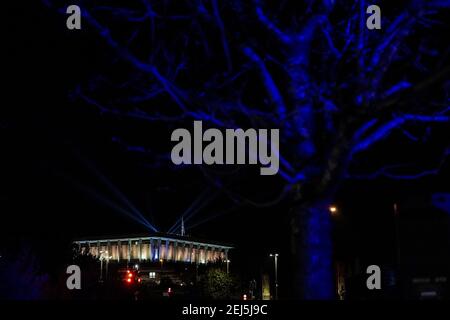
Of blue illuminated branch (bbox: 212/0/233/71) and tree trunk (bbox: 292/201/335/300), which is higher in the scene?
blue illuminated branch (bbox: 212/0/233/71)

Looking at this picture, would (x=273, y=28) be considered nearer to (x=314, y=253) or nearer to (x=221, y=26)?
(x=221, y=26)

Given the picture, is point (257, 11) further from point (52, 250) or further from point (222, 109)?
point (52, 250)

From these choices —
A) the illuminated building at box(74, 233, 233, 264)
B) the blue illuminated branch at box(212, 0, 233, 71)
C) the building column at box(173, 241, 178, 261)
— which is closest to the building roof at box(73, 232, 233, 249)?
the illuminated building at box(74, 233, 233, 264)

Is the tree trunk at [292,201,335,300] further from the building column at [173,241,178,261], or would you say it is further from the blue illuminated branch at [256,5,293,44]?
the building column at [173,241,178,261]

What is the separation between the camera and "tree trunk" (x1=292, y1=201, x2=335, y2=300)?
9086 millimetres

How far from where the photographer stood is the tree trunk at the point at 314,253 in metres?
9.09

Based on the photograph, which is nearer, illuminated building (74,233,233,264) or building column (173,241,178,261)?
illuminated building (74,233,233,264)

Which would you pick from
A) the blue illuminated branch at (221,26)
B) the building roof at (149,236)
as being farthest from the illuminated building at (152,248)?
the blue illuminated branch at (221,26)

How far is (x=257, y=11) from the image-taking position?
9812 millimetres

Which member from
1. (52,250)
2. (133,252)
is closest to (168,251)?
(133,252)

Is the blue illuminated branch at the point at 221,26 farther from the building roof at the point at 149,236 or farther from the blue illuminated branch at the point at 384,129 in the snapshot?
the building roof at the point at 149,236

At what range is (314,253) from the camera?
9109 mm

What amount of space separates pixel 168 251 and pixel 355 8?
98.3 m

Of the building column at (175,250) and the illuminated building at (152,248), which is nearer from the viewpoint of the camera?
the illuminated building at (152,248)
